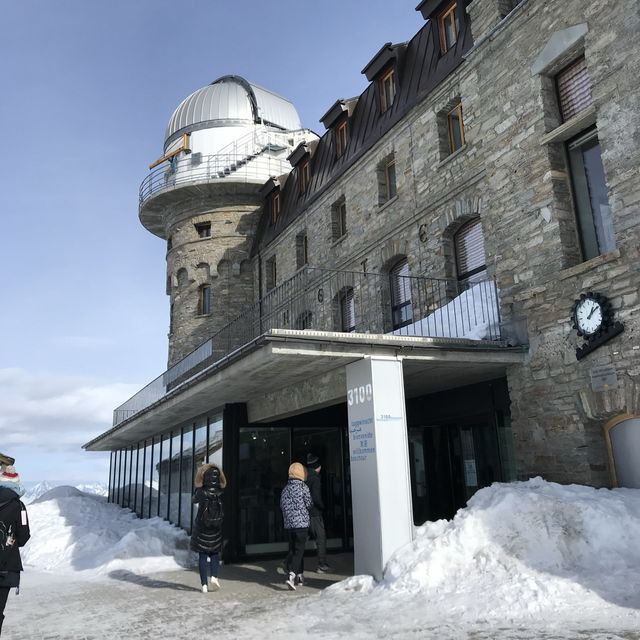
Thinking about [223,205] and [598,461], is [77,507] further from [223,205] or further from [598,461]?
[598,461]

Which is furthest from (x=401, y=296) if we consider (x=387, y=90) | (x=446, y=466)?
(x=387, y=90)

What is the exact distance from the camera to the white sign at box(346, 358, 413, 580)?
8.53 m

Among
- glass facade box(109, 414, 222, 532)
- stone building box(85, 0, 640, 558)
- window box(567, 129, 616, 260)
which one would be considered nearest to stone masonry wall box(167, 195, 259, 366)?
stone building box(85, 0, 640, 558)

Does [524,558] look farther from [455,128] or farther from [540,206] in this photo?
[455,128]

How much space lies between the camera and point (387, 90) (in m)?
16.3

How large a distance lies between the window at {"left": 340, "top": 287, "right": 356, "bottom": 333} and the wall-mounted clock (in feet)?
26.1

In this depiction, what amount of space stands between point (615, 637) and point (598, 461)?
4052mm

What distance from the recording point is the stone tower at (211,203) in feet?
81.5

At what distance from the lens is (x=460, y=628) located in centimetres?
609

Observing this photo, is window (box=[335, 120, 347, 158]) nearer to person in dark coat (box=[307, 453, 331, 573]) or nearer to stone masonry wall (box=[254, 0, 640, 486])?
stone masonry wall (box=[254, 0, 640, 486])

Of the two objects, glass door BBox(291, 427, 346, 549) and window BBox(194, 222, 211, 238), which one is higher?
window BBox(194, 222, 211, 238)

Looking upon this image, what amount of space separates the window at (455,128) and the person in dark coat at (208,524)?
850cm

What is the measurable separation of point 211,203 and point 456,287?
15059mm

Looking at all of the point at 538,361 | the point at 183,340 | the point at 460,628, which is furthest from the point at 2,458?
the point at 183,340
